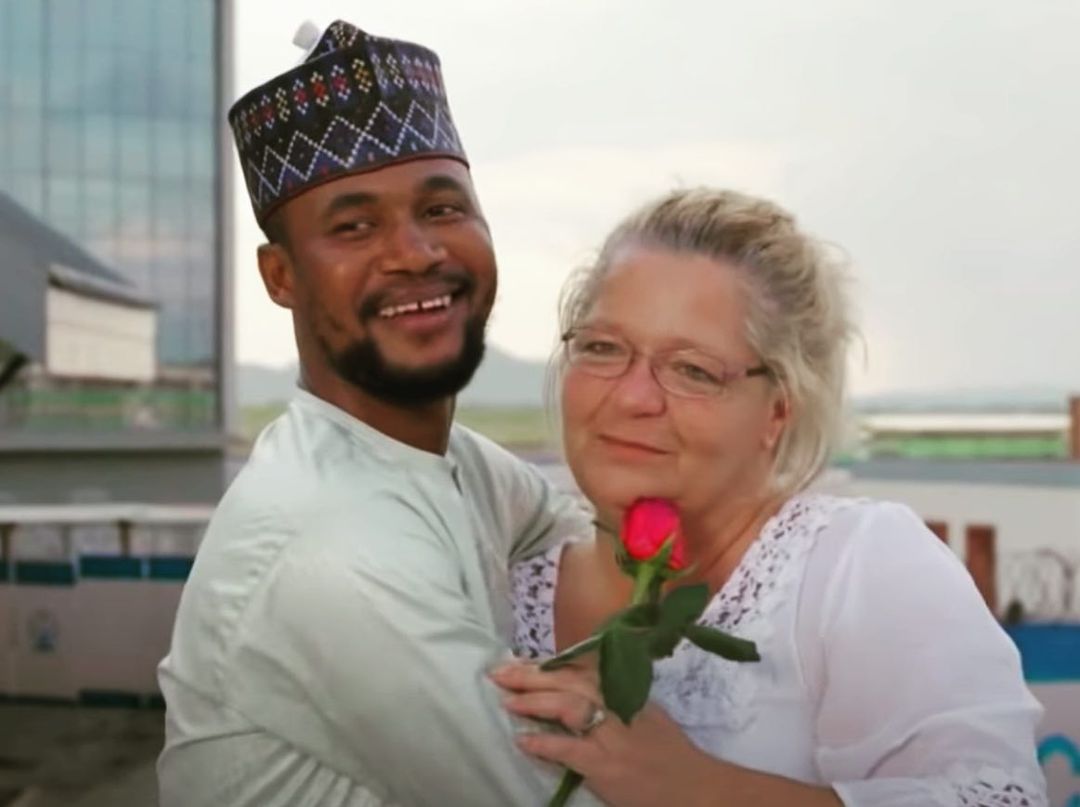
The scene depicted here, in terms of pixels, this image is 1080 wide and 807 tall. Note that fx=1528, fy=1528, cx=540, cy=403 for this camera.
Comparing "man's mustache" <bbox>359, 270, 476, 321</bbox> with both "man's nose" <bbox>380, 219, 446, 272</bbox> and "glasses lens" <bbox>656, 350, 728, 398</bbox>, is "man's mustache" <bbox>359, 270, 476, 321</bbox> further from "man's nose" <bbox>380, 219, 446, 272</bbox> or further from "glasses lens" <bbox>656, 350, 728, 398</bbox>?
"glasses lens" <bbox>656, 350, 728, 398</bbox>

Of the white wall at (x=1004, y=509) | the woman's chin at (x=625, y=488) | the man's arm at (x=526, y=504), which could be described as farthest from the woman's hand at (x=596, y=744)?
the white wall at (x=1004, y=509)

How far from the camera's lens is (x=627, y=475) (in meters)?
1.43

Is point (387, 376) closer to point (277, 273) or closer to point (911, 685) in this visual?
point (277, 273)

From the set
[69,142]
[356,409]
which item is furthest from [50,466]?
[356,409]

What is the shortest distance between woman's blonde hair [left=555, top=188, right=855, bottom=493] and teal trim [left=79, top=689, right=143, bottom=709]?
250 inches

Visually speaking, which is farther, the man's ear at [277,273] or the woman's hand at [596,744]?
the man's ear at [277,273]

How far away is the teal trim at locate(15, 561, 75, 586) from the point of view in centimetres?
735

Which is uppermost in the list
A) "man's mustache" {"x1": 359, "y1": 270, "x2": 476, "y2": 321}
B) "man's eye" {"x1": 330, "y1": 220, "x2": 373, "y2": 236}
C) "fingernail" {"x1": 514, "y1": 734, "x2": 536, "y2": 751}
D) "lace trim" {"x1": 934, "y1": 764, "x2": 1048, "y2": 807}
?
"man's eye" {"x1": 330, "y1": 220, "x2": 373, "y2": 236}

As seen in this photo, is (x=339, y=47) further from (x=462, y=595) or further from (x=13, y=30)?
(x=13, y=30)

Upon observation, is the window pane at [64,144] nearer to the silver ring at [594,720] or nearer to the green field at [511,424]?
the green field at [511,424]

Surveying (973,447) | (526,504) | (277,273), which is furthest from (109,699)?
(277,273)

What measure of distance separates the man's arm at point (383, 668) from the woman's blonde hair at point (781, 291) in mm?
338

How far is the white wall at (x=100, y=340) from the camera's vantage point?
10727 millimetres

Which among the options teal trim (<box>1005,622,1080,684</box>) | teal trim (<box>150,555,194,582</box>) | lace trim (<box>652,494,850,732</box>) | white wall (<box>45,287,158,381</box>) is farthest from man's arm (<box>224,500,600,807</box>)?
white wall (<box>45,287,158,381</box>)
